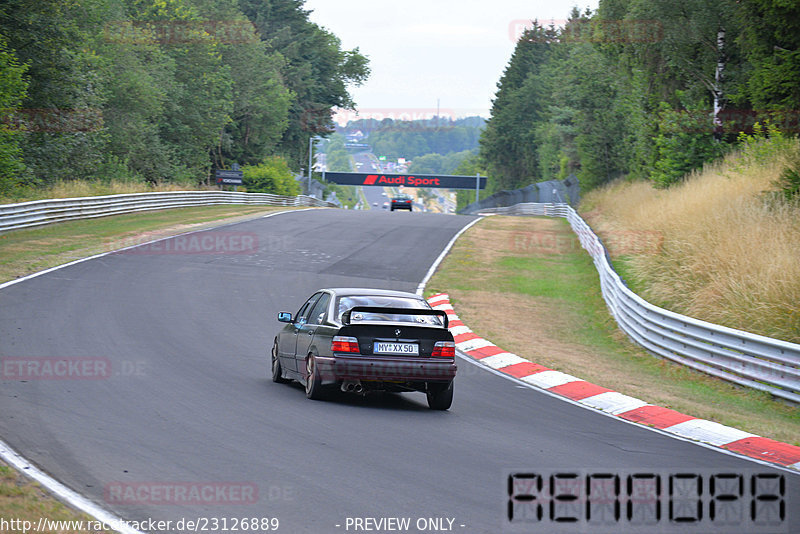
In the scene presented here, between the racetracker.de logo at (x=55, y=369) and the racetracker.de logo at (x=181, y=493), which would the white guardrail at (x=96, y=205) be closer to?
the racetracker.de logo at (x=55, y=369)

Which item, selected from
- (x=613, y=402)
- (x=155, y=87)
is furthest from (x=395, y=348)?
(x=155, y=87)

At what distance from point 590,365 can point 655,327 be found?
72.9 inches

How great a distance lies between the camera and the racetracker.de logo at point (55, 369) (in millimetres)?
10344

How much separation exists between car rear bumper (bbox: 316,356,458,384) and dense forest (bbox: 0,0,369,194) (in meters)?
26.0

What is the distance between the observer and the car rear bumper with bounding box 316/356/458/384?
9.84m

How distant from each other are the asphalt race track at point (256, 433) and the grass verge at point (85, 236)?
5.41 metres

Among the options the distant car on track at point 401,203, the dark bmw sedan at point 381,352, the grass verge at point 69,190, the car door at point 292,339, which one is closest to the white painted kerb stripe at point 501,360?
the car door at point 292,339

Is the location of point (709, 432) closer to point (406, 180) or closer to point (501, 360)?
point (501, 360)

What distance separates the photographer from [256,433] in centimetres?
815

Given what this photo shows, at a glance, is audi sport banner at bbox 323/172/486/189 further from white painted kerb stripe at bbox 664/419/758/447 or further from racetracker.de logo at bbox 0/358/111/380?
white painted kerb stripe at bbox 664/419/758/447

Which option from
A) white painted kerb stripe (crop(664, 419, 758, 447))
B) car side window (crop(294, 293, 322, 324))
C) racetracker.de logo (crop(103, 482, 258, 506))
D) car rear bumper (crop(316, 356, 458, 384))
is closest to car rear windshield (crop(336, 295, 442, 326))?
car rear bumper (crop(316, 356, 458, 384))

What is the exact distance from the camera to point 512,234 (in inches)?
1492

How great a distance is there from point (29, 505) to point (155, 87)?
50646 mm

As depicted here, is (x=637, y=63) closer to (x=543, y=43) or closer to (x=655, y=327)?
(x=655, y=327)
